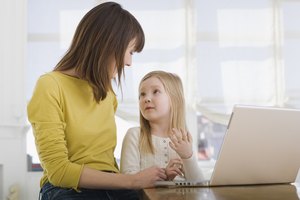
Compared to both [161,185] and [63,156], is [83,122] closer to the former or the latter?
[63,156]

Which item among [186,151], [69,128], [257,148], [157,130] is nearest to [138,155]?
[157,130]

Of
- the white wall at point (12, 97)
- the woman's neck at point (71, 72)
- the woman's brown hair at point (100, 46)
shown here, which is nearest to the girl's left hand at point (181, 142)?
the woman's brown hair at point (100, 46)

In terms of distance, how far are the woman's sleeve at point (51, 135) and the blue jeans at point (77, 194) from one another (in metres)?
0.04

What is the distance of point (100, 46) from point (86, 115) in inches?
9.2

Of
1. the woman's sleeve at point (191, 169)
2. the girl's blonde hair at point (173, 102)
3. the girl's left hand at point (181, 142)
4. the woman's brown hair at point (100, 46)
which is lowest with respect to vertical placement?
the woman's sleeve at point (191, 169)

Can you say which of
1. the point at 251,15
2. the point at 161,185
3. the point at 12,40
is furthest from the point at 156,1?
the point at 161,185

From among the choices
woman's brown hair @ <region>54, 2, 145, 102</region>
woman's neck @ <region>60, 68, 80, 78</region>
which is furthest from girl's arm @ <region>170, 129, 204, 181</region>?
woman's neck @ <region>60, 68, 80, 78</region>

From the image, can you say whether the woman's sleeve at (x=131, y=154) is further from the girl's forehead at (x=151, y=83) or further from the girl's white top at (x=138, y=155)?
the girl's forehead at (x=151, y=83)

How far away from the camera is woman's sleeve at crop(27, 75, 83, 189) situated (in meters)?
1.31

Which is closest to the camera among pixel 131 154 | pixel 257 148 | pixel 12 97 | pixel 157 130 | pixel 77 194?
pixel 257 148

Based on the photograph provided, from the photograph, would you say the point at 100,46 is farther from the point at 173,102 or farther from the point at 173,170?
the point at 173,102

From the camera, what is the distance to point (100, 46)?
Answer: 1441mm

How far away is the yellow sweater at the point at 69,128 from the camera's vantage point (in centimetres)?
132

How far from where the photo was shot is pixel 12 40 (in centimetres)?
359
